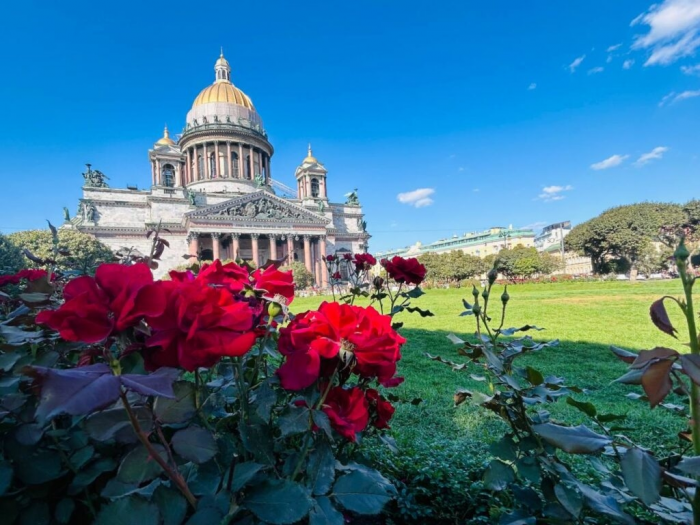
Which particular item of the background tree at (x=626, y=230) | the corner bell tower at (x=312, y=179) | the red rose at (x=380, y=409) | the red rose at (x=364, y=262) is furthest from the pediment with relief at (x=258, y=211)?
the red rose at (x=380, y=409)

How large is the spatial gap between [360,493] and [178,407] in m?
0.43

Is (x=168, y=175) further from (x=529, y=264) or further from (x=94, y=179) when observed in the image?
(x=529, y=264)

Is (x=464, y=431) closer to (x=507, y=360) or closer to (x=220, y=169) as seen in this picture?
(x=507, y=360)

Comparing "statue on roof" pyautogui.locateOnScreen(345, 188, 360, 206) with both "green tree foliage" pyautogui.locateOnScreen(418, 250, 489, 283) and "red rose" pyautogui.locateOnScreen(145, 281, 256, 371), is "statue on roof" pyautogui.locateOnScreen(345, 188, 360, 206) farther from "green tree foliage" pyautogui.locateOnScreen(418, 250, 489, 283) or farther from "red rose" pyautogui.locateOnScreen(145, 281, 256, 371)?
"red rose" pyautogui.locateOnScreen(145, 281, 256, 371)

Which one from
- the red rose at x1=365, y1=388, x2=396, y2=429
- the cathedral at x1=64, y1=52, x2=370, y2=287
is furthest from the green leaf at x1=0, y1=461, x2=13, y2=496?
the cathedral at x1=64, y1=52, x2=370, y2=287

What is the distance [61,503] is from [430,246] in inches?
3506

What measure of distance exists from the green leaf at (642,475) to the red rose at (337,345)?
49cm

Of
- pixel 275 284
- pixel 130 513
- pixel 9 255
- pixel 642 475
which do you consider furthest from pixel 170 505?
pixel 9 255

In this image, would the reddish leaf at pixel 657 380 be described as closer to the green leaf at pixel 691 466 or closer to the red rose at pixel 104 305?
the green leaf at pixel 691 466

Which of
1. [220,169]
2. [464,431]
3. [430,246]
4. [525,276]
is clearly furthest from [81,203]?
[430,246]

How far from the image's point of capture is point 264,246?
34.1 m

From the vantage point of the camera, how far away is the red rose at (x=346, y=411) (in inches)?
32.3

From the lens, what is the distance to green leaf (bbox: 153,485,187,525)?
2.01 ft

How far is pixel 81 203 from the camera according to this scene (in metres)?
29.6
